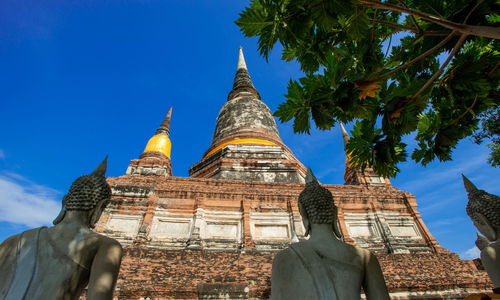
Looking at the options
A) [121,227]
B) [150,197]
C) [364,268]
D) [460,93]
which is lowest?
[364,268]

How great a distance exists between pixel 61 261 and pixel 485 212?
4560 millimetres

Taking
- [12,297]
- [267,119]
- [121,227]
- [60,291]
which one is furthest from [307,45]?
[267,119]

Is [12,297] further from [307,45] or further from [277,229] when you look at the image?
[277,229]

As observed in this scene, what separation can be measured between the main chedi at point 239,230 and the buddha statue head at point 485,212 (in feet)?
15.7

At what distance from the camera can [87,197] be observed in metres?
2.68

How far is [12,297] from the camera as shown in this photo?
2.02 metres

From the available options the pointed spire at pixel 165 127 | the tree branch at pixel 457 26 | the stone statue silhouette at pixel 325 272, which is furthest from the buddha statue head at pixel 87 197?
the pointed spire at pixel 165 127

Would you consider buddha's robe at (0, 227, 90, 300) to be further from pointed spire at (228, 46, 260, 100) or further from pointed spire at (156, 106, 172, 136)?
pointed spire at (228, 46, 260, 100)

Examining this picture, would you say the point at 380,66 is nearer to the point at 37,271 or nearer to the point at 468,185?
the point at 468,185

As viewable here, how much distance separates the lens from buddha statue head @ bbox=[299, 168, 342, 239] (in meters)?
2.66

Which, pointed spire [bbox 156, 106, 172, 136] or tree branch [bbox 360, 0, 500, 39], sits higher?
pointed spire [bbox 156, 106, 172, 136]

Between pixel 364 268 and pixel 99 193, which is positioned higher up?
pixel 99 193

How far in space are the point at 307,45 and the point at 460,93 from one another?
2165 millimetres

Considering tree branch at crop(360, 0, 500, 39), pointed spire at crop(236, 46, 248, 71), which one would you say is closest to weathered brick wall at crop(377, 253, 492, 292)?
tree branch at crop(360, 0, 500, 39)
